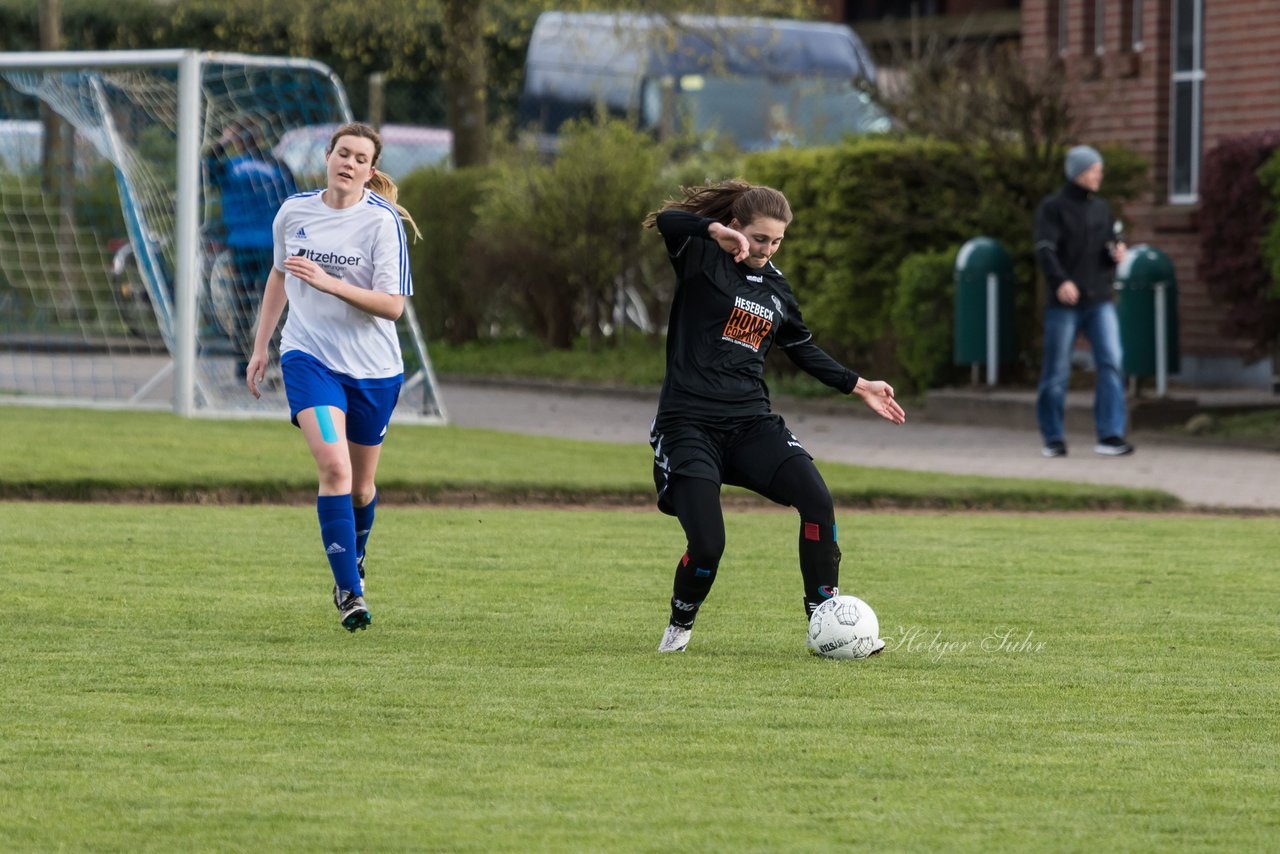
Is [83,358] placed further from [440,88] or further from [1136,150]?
[440,88]

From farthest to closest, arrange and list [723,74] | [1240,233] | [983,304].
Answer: [723,74]
[983,304]
[1240,233]

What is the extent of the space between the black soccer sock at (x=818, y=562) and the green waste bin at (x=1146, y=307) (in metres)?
10.7

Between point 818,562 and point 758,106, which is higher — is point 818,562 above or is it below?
below

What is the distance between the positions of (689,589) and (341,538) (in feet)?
4.27

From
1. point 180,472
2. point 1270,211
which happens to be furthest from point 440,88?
point 180,472

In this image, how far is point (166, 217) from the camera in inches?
756

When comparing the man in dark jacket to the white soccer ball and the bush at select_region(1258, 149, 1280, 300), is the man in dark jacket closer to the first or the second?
the bush at select_region(1258, 149, 1280, 300)

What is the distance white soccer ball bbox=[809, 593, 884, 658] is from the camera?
7.00 m

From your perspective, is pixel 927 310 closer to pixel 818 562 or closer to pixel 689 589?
pixel 818 562

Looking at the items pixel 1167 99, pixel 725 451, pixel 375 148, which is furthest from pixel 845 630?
pixel 1167 99

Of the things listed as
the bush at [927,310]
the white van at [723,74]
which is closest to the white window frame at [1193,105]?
the bush at [927,310]

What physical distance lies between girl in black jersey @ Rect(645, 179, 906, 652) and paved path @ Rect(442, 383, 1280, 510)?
6039 mm

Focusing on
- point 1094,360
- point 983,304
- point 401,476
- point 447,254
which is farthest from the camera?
point 447,254

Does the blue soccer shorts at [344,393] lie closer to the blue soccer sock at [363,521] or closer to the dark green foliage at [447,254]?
the blue soccer sock at [363,521]
